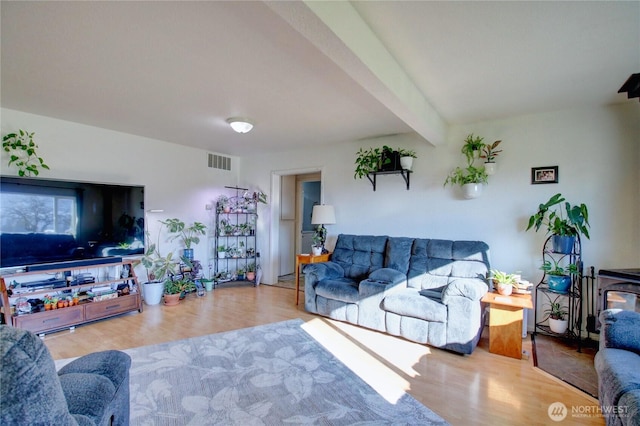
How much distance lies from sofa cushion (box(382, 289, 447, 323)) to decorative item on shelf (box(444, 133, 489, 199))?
136 cm

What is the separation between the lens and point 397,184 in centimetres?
416

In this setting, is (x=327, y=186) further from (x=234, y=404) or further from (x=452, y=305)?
(x=234, y=404)

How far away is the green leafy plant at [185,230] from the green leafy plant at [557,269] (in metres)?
4.67

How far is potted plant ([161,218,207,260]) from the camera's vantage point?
4.68m

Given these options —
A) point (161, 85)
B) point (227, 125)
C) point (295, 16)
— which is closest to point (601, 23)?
point (295, 16)

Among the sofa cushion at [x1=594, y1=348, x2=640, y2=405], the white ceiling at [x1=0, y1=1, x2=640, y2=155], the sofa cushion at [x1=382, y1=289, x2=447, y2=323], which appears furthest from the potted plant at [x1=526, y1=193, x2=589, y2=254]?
the sofa cushion at [x1=594, y1=348, x2=640, y2=405]

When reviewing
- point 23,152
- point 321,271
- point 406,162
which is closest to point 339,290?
point 321,271

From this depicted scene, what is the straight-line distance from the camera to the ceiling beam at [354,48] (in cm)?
138

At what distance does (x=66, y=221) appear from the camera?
135 inches

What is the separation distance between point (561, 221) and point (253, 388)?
3.25m

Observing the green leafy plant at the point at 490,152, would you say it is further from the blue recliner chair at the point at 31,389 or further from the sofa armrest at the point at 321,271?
the blue recliner chair at the point at 31,389

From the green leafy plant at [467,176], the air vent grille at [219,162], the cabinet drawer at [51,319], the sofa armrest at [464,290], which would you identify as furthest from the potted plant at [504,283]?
the air vent grille at [219,162]

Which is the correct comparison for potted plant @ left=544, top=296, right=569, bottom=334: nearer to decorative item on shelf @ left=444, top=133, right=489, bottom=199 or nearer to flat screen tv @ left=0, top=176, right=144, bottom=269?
decorative item on shelf @ left=444, top=133, right=489, bottom=199

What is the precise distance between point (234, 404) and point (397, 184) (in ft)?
10.5
